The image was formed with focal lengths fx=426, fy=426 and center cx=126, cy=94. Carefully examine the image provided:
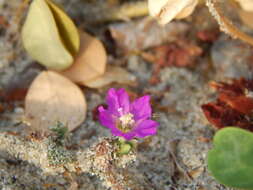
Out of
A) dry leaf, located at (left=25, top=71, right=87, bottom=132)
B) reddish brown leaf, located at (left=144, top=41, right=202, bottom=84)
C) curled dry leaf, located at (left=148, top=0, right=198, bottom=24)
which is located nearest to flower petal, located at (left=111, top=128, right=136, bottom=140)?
dry leaf, located at (left=25, top=71, right=87, bottom=132)

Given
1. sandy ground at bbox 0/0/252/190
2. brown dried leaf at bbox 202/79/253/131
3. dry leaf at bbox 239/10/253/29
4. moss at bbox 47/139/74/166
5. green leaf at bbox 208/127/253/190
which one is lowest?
sandy ground at bbox 0/0/252/190

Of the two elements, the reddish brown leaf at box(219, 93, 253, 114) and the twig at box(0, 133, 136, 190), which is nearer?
the twig at box(0, 133, 136, 190)

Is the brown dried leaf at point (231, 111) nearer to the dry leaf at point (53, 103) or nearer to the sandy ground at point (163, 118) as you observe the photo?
the sandy ground at point (163, 118)

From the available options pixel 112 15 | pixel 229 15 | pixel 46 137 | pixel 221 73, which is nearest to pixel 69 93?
pixel 46 137

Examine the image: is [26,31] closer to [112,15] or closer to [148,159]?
[112,15]

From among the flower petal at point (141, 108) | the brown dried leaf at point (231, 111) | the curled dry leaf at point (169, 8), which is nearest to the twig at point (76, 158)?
the flower petal at point (141, 108)

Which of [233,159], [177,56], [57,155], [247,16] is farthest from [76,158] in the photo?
[247,16]

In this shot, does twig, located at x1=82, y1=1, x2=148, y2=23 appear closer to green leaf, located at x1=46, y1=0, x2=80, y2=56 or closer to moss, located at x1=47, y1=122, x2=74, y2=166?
green leaf, located at x1=46, y1=0, x2=80, y2=56
